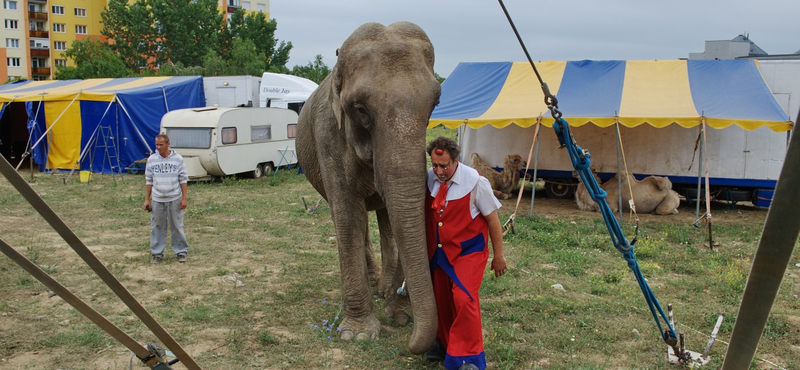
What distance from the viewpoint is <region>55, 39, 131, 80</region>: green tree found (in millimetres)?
46094

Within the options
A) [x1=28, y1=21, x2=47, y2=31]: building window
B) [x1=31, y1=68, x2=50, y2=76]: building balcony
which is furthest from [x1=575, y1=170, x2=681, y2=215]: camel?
[x1=28, y1=21, x2=47, y2=31]: building window

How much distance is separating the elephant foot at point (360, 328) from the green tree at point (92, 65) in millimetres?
46468

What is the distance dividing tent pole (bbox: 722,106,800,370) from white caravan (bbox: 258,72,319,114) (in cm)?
2115

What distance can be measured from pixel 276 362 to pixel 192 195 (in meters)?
10.5

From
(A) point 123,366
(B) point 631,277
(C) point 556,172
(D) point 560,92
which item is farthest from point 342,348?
(C) point 556,172

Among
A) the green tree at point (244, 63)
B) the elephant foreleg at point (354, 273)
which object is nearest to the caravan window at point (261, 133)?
the elephant foreleg at point (354, 273)

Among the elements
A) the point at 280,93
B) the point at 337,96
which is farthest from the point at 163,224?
the point at 280,93

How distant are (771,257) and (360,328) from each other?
463cm

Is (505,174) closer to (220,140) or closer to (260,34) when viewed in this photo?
(220,140)

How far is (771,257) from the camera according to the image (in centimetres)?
96

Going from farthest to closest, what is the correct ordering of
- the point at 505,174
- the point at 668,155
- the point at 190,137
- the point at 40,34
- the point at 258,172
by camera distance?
the point at 40,34 → the point at 258,172 → the point at 190,137 → the point at 505,174 → the point at 668,155

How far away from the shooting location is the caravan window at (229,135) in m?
16.4

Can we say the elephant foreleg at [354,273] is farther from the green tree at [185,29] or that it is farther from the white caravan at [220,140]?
the green tree at [185,29]

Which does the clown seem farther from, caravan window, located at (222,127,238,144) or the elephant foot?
caravan window, located at (222,127,238,144)
